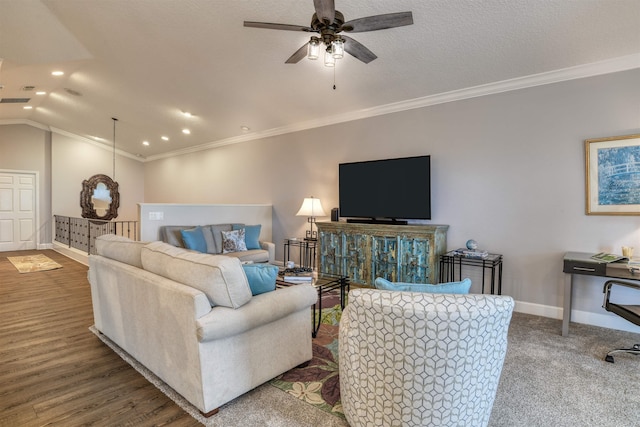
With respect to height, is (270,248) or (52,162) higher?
(52,162)

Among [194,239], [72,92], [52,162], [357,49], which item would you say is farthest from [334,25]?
[52,162]

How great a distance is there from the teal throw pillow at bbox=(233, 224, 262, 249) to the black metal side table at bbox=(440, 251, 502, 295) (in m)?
3.11

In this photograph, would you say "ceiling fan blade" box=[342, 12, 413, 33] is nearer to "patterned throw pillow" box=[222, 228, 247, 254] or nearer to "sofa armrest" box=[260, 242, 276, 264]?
"patterned throw pillow" box=[222, 228, 247, 254]

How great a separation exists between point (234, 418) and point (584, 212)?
3838 millimetres

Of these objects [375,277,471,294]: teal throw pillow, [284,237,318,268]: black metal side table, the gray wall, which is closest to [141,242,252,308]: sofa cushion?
[375,277,471,294]: teal throw pillow

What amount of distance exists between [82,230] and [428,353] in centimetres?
827

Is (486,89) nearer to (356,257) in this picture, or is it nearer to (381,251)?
(381,251)

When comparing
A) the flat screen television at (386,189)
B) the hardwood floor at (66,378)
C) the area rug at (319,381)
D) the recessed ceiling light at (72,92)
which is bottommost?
the hardwood floor at (66,378)

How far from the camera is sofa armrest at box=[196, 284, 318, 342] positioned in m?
1.88

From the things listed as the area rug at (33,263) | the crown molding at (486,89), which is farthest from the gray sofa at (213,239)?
the area rug at (33,263)

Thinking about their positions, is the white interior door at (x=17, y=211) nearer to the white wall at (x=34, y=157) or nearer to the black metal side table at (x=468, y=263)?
the white wall at (x=34, y=157)

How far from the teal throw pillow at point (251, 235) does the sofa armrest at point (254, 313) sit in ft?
11.2

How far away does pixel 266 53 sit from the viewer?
159 inches

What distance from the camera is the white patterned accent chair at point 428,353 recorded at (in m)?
1.40
